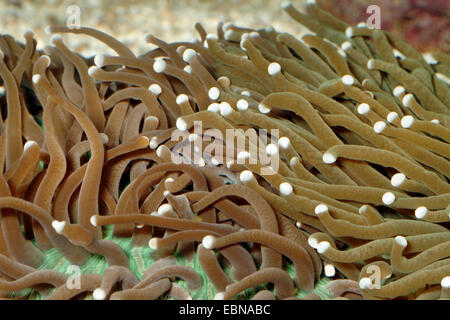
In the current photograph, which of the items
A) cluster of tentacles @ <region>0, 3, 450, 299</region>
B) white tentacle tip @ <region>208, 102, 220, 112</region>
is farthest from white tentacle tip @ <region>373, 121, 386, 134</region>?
white tentacle tip @ <region>208, 102, 220, 112</region>

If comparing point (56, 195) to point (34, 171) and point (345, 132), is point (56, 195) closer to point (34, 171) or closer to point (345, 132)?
point (34, 171)

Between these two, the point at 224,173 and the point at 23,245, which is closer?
the point at 23,245

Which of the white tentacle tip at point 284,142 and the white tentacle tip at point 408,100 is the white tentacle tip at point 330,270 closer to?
the white tentacle tip at point 284,142

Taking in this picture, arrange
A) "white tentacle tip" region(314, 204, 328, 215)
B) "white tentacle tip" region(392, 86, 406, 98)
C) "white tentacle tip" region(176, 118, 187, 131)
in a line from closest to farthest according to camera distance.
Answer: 1. "white tentacle tip" region(314, 204, 328, 215)
2. "white tentacle tip" region(176, 118, 187, 131)
3. "white tentacle tip" region(392, 86, 406, 98)

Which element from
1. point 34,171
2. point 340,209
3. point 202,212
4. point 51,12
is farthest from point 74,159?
point 51,12

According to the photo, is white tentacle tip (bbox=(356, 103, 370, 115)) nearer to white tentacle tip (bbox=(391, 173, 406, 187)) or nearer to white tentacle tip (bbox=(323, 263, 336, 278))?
white tentacle tip (bbox=(391, 173, 406, 187))

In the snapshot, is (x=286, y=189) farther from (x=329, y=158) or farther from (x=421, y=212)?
(x=421, y=212)
